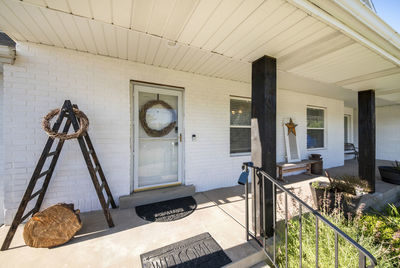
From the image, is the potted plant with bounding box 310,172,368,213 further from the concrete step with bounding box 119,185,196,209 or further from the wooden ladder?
the wooden ladder

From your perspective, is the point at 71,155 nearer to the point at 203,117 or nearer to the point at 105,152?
the point at 105,152

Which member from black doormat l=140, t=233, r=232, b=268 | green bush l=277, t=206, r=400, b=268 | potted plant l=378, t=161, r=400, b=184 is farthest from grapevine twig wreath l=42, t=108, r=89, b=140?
potted plant l=378, t=161, r=400, b=184

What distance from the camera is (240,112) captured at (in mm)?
3766

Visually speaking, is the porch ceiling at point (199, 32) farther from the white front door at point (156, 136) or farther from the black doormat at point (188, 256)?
the black doormat at point (188, 256)

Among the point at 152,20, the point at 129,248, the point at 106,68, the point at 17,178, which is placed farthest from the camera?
the point at 106,68

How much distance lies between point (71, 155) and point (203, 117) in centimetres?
232

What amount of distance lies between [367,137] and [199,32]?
4.04m

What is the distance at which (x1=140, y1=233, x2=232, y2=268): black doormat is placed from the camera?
145cm

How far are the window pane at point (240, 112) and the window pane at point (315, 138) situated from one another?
2.57m

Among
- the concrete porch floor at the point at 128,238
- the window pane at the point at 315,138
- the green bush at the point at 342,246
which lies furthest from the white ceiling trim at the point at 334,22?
the window pane at the point at 315,138

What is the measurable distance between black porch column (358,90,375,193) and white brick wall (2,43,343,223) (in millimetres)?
2807

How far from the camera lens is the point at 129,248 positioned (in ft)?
5.41

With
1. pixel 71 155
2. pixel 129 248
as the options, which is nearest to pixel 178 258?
pixel 129 248

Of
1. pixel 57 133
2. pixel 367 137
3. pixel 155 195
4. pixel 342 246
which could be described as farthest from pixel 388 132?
pixel 57 133
